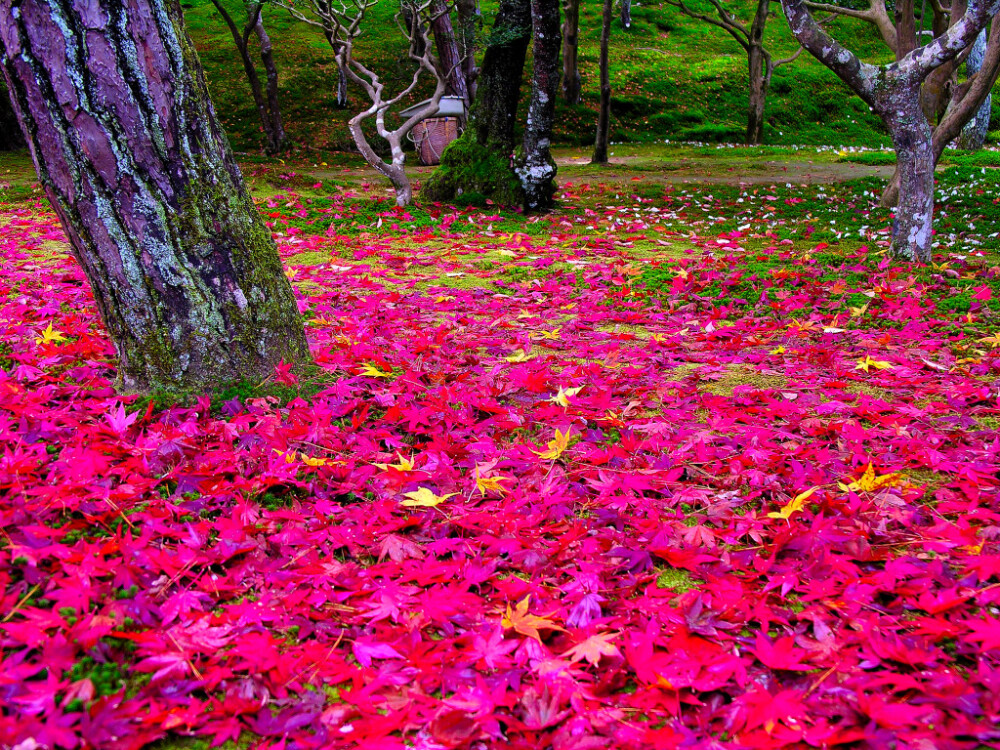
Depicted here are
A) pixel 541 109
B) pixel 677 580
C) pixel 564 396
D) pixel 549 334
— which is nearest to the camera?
pixel 677 580

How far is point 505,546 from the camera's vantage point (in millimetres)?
2012

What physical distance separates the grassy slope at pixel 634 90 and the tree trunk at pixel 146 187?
41.0 feet

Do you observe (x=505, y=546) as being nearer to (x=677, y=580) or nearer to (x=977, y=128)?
(x=677, y=580)

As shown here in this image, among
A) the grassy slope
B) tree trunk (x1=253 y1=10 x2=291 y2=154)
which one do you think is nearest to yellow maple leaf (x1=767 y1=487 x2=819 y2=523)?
tree trunk (x1=253 y1=10 x2=291 y2=154)

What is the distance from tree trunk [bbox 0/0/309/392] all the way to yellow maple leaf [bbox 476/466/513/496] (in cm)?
115

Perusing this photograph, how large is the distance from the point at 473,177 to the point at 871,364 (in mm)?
5891

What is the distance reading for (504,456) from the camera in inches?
101

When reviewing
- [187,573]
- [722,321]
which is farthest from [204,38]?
[187,573]

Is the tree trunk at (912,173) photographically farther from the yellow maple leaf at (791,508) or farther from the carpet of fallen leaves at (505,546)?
the yellow maple leaf at (791,508)

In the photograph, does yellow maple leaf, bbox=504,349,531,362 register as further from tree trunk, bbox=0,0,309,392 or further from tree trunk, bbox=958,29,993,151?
tree trunk, bbox=958,29,993,151

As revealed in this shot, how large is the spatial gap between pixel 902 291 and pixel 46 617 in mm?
5208

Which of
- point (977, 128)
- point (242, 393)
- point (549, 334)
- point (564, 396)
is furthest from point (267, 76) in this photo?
point (977, 128)

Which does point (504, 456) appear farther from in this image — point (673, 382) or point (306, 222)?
point (306, 222)

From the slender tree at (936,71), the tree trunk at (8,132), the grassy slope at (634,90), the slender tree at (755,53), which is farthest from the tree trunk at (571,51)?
the tree trunk at (8,132)
